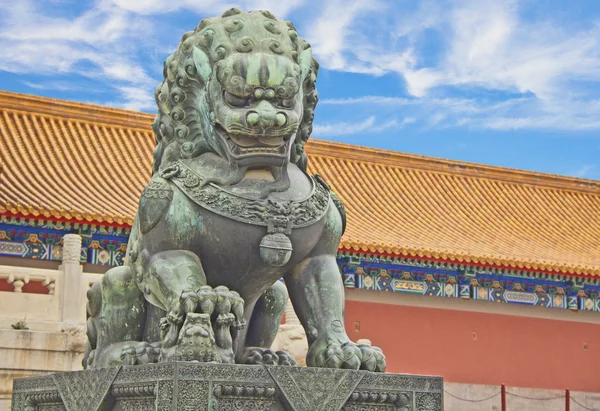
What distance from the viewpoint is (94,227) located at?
635 inches

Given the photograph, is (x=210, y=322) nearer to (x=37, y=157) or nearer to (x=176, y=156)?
(x=176, y=156)

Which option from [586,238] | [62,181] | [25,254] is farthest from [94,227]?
[586,238]

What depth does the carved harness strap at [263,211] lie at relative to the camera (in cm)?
424

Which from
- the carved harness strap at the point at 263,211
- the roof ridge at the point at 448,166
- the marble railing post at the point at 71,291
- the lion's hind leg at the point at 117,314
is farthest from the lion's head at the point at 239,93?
the roof ridge at the point at 448,166

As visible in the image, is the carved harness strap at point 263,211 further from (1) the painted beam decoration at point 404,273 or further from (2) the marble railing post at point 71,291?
(1) the painted beam decoration at point 404,273

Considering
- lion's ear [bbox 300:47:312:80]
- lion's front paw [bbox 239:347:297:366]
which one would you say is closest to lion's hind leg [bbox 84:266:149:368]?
lion's front paw [bbox 239:347:297:366]

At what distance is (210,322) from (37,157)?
15822 mm

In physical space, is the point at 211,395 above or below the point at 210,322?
below

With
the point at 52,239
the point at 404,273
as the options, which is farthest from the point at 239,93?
the point at 404,273

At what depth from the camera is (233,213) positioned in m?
4.25

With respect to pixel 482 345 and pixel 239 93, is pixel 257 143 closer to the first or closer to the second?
pixel 239 93

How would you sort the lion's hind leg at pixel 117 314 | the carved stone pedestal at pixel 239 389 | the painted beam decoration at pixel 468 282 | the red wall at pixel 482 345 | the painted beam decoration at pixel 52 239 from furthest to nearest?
the red wall at pixel 482 345 → the painted beam decoration at pixel 468 282 → the painted beam decoration at pixel 52 239 → the lion's hind leg at pixel 117 314 → the carved stone pedestal at pixel 239 389

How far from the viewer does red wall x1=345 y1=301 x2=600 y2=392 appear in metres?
19.2

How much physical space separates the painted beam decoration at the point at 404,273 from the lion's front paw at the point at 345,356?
12079 millimetres
